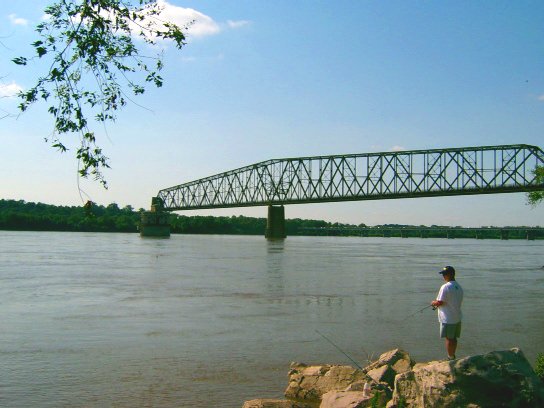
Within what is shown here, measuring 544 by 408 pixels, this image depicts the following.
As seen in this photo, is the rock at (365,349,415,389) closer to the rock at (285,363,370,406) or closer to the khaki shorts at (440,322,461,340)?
the rock at (285,363,370,406)

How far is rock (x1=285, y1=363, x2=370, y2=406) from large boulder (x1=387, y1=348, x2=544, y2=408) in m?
2.51

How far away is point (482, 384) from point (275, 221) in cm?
15003

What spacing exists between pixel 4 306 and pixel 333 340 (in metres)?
12.6

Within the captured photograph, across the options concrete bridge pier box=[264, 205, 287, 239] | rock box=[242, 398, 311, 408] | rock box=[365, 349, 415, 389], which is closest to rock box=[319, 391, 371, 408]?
rock box=[242, 398, 311, 408]

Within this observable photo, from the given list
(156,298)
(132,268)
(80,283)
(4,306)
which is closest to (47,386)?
(4,306)

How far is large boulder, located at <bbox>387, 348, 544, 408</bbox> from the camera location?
768 centimetres

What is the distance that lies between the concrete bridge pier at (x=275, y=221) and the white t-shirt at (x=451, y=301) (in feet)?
470

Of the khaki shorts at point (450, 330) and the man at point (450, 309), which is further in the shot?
the khaki shorts at point (450, 330)

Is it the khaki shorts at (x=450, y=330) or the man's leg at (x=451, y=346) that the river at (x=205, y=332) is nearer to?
the man's leg at (x=451, y=346)

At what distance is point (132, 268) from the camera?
4588 centimetres

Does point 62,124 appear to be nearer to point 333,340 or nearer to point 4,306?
point 333,340

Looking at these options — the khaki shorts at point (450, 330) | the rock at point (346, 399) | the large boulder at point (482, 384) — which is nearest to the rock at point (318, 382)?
the rock at point (346, 399)

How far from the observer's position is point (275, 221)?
518 ft

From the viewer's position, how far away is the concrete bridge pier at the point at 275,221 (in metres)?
156
